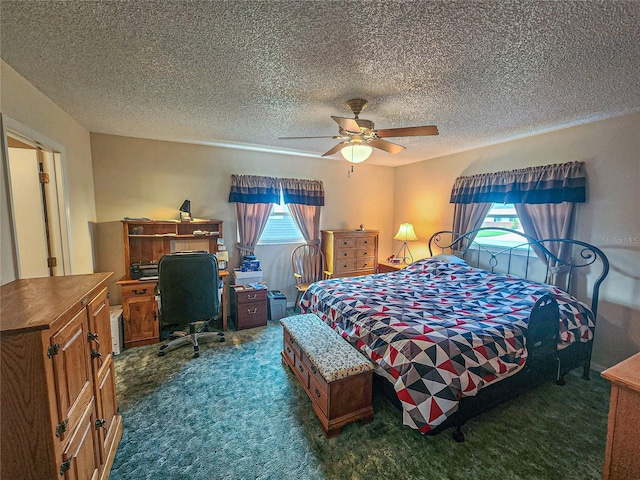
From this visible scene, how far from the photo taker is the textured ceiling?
1.34 m

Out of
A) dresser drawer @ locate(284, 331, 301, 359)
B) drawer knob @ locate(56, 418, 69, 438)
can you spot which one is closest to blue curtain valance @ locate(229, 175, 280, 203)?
dresser drawer @ locate(284, 331, 301, 359)

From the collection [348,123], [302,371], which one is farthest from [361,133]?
[302,371]

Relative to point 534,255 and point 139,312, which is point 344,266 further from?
point 139,312

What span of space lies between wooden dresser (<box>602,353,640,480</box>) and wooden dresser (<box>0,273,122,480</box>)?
2.24 meters

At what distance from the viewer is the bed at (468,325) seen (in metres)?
1.79

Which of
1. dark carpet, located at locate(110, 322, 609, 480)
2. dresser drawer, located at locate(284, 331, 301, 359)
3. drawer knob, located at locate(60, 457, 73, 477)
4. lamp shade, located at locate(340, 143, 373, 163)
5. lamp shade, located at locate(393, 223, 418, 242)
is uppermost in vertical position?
lamp shade, located at locate(340, 143, 373, 163)

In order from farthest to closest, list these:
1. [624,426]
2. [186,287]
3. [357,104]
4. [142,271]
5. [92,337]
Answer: [142,271], [186,287], [357,104], [92,337], [624,426]

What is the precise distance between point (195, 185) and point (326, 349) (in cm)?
298

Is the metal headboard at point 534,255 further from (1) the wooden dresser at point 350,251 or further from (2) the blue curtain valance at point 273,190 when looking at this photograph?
(2) the blue curtain valance at point 273,190

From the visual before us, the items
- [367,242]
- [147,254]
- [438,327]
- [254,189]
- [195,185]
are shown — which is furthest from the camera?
[367,242]

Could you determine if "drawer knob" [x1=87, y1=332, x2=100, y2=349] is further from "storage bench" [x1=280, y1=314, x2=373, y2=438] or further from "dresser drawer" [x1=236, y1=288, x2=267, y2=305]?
"dresser drawer" [x1=236, y1=288, x2=267, y2=305]

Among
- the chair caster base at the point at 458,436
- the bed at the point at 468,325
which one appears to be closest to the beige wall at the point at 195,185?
the bed at the point at 468,325

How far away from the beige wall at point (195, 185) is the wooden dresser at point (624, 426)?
3.88 m

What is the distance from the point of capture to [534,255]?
3326mm
